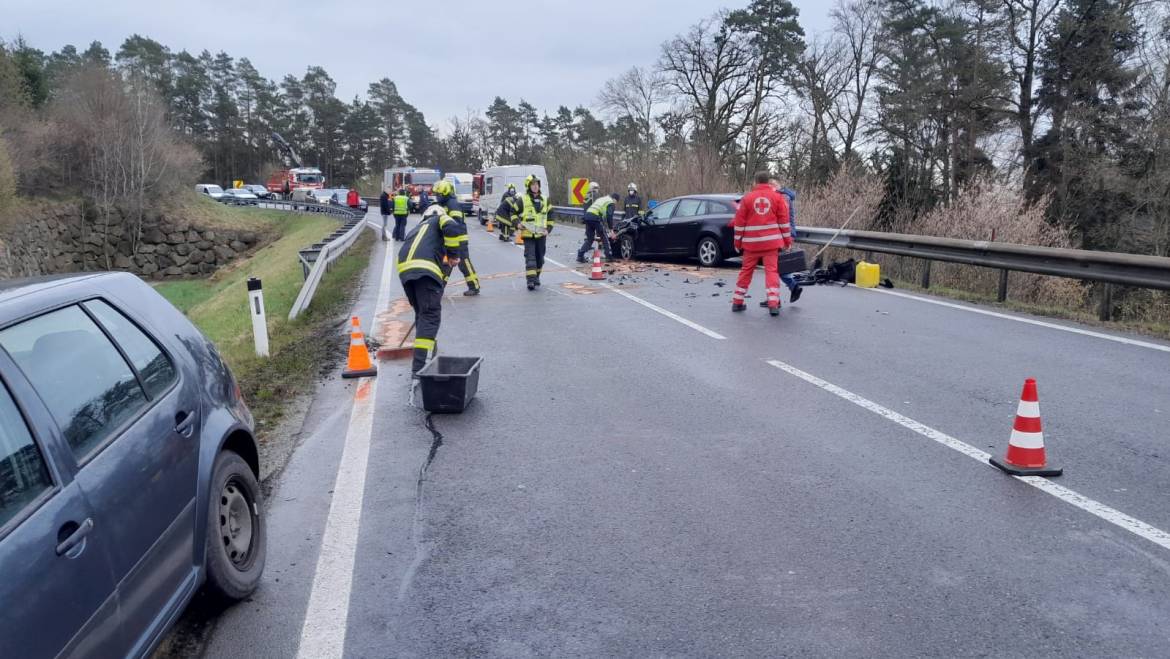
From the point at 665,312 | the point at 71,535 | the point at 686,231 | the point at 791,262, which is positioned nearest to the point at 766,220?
the point at 791,262

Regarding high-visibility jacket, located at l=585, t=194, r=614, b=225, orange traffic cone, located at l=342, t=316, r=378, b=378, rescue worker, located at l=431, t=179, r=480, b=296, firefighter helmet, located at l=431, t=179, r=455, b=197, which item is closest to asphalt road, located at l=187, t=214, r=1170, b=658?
orange traffic cone, located at l=342, t=316, r=378, b=378

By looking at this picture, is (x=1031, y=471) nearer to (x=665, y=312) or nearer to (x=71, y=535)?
(x=71, y=535)

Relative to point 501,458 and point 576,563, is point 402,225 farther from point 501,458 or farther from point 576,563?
point 576,563

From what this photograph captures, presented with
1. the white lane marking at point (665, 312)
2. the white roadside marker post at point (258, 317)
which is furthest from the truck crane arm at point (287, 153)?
the white roadside marker post at point (258, 317)

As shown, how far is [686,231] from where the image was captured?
16.8m

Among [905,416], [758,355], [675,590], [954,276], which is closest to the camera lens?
[675,590]

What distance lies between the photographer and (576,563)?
390cm

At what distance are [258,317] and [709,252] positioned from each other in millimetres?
9668

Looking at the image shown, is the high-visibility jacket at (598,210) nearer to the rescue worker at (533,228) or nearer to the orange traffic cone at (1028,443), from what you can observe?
the rescue worker at (533,228)

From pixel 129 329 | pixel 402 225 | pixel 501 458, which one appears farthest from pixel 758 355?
pixel 402 225

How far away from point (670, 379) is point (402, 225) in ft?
63.2

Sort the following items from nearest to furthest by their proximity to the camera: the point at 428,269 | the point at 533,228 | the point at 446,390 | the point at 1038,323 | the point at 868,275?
the point at 446,390 → the point at 428,269 → the point at 1038,323 → the point at 868,275 → the point at 533,228

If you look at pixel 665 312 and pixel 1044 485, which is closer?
pixel 1044 485

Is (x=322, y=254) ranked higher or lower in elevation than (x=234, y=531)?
higher
